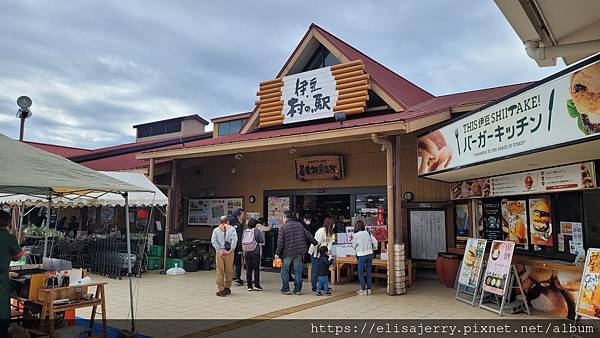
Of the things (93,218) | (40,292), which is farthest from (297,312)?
(93,218)

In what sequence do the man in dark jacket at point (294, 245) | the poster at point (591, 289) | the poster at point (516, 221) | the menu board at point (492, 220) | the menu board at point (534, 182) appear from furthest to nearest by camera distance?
the menu board at point (492, 220)
the man in dark jacket at point (294, 245)
the poster at point (516, 221)
the menu board at point (534, 182)
the poster at point (591, 289)

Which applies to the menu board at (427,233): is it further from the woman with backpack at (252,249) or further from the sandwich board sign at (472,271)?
the woman with backpack at (252,249)

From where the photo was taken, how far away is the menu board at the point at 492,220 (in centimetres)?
841

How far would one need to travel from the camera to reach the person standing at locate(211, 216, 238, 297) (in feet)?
27.1

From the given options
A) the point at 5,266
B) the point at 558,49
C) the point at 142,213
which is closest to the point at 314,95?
the point at 142,213

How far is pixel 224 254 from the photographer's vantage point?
329 inches

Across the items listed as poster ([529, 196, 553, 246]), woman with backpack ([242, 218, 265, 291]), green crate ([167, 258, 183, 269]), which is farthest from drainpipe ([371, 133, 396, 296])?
green crate ([167, 258, 183, 269])

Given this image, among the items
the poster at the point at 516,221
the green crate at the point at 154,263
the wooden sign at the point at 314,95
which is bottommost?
the green crate at the point at 154,263

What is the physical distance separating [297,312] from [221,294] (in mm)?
1974

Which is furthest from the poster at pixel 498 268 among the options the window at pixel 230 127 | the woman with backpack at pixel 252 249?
the window at pixel 230 127

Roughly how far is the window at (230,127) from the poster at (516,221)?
Answer: 1012 centimetres

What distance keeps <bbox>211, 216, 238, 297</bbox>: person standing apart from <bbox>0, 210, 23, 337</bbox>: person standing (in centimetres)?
391

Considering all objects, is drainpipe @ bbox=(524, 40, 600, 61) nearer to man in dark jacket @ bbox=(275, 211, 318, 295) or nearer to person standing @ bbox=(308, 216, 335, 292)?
man in dark jacket @ bbox=(275, 211, 318, 295)

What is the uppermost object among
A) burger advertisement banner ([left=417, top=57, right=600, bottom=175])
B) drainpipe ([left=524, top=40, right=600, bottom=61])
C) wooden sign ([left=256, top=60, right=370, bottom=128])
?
wooden sign ([left=256, top=60, right=370, bottom=128])
